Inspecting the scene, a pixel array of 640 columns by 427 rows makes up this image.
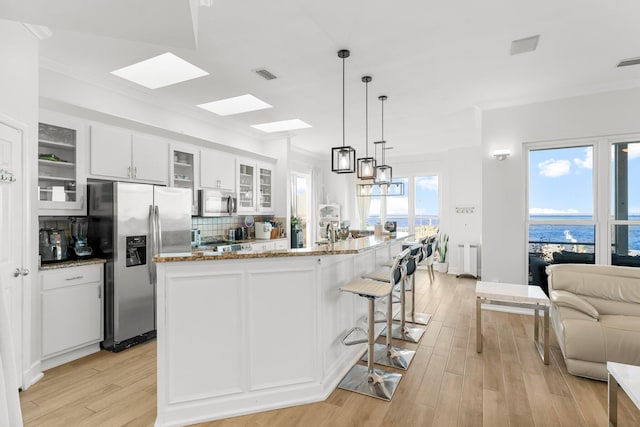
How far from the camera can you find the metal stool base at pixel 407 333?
365cm

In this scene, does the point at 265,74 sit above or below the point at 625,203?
above

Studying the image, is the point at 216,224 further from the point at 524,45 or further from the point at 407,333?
the point at 524,45

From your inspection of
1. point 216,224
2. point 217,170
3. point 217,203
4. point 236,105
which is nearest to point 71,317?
point 217,203

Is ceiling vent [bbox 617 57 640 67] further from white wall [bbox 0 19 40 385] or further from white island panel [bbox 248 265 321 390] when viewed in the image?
white wall [bbox 0 19 40 385]

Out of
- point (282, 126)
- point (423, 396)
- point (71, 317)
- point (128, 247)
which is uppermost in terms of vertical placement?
point (282, 126)

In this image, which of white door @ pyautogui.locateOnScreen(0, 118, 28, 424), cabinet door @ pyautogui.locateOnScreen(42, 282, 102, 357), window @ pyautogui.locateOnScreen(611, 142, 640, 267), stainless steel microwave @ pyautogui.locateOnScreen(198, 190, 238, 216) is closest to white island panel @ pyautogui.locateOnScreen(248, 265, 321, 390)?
white door @ pyautogui.locateOnScreen(0, 118, 28, 424)

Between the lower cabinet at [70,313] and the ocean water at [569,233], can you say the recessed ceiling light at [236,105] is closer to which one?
the lower cabinet at [70,313]

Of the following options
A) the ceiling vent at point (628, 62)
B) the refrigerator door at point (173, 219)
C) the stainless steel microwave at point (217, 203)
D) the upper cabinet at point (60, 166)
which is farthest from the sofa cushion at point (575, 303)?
the upper cabinet at point (60, 166)

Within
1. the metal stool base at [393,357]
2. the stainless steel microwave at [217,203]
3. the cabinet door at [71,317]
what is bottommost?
the metal stool base at [393,357]

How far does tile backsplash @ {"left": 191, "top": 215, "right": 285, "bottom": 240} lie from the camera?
533cm

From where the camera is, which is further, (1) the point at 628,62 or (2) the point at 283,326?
(1) the point at 628,62

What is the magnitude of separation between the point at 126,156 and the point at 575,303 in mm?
4900

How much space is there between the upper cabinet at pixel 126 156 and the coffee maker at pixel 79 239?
555 millimetres

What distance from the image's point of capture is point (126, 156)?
12.9 feet
